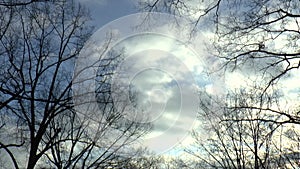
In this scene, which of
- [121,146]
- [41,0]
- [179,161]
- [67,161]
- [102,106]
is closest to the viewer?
[41,0]

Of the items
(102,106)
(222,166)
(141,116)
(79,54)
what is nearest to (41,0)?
(79,54)

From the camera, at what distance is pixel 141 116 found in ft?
59.9

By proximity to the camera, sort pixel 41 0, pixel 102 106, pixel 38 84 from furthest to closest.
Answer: pixel 102 106 < pixel 38 84 < pixel 41 0

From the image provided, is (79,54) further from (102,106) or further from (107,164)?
(107,164)

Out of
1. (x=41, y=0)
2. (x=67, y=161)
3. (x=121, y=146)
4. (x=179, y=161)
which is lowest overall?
(x=41, y=0)

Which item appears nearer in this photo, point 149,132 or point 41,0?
point 41,0

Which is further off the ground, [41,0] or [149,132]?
[149,132]

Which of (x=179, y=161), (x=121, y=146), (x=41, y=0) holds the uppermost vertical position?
(x=179, y=161)

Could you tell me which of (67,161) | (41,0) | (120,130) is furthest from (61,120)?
(41,0)

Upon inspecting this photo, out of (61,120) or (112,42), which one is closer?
(112,42)

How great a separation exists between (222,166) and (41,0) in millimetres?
19092

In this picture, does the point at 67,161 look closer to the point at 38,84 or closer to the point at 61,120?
the point at 61,120

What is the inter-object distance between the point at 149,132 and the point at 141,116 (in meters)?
2.71

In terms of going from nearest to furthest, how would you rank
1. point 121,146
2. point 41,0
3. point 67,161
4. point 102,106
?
point 41,0, point 102,106, point 67,161, point 121,146
